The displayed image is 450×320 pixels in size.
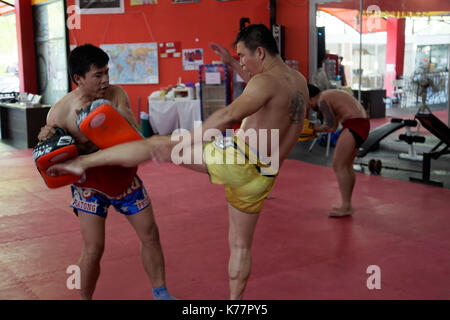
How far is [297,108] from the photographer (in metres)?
2.62

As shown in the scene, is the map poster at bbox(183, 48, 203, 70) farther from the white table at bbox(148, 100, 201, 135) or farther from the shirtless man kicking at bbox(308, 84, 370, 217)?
the shirtless man kicking at bbox(308, 84, 370, 217)

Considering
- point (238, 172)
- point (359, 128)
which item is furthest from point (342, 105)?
→ point (238, 172)

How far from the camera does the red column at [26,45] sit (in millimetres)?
11430

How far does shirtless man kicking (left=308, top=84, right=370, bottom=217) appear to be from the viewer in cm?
461

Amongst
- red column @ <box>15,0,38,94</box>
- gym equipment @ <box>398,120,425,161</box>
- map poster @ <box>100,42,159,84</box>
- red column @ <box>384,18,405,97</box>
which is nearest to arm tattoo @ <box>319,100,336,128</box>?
gym equipment @ <box>398,120,425,161</box>

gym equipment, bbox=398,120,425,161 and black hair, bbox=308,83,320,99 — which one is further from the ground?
black hair, bbox=308,83,320,99

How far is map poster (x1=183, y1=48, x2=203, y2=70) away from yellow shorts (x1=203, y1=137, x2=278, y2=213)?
25.1ft

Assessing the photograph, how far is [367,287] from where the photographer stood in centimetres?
316

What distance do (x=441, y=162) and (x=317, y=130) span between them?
3366mm

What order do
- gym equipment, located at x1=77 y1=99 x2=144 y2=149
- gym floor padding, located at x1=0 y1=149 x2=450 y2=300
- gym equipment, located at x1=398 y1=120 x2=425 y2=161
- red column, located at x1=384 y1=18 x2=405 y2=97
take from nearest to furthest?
gym equipment, located at x1=77 y1=99 x2=144 y2=149, gym floor padding, located at x1=0 y1=149 x2=450 y2=300, gym equipment, located at x1=398 y1=120 x2=425 y2=161, red column, located at x1=384 y1=18 x2=405 y2=97

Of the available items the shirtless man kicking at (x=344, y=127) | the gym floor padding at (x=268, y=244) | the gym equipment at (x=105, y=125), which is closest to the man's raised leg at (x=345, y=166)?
the shirtless man kicking at (x=344, y=127)

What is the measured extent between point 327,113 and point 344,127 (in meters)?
0.21

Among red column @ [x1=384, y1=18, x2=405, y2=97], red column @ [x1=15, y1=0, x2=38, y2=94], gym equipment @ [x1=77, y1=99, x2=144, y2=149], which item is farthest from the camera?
red column @ [x1=15, y1=0, x2=38, y2=94]

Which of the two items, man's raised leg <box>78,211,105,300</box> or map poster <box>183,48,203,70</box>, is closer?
man's raised leg <box>78,211,105,300</box>
